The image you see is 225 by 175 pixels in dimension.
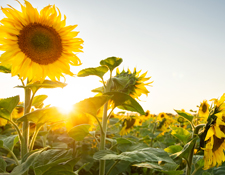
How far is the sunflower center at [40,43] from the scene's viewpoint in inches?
72.3

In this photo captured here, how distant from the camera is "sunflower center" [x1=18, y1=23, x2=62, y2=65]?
1.84m

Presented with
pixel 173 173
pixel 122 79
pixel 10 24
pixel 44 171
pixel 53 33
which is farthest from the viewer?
pixel 53 33

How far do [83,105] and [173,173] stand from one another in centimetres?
92

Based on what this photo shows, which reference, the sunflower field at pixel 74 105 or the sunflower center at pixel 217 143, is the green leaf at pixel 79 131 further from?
the sunflower center at pixel 217 143

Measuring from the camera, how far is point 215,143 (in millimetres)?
1707

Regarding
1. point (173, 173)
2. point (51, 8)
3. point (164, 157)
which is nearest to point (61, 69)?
point (51, 8)

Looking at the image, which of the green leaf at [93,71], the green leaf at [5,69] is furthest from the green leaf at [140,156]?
the green leaf at [5,69]

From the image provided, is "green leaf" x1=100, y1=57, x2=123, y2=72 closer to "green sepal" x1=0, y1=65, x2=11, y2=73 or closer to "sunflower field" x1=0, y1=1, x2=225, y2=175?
"sunflower field" x1=0, y1=1, x2=225, y2=175

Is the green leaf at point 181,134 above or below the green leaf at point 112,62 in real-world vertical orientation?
below

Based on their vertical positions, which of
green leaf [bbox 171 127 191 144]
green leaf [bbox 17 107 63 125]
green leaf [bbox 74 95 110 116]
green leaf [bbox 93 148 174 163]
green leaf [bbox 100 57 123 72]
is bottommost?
green leaf [bbox 93 148 174 163]

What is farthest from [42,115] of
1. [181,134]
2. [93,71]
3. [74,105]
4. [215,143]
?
[215,143]

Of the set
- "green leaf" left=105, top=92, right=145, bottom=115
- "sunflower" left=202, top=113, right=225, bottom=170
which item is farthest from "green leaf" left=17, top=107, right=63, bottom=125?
"sunflower" left=202, top=113, right=225, bottom=170

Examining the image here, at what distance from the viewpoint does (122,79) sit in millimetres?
1794

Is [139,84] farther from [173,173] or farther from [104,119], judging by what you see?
[173,173]
